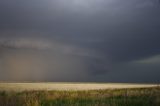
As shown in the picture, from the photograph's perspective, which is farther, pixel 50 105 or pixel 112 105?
pixel 50 105

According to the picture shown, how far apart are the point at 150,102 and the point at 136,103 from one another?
0.82 m

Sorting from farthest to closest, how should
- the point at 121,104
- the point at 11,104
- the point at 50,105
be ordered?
1. the point at 50,105
2. the point at 121,104
3. the point at 11,104

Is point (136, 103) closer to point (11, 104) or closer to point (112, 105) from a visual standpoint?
point (112, 105)

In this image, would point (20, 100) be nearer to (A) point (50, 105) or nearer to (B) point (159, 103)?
(A) point (50, 105)

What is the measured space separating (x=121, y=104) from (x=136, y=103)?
108 cm

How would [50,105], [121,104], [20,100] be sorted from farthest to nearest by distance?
[50,105], [121,104], [20,100]

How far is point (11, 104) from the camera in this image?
1634 centimetres

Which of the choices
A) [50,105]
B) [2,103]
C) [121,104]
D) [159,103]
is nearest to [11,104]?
[2,103]

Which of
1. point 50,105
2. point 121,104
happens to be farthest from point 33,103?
point 121,104

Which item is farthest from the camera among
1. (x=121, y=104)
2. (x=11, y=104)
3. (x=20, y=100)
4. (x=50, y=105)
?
(x=50, y=105)

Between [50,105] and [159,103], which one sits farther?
[50,105]

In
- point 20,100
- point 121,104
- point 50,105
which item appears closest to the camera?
point 20,100

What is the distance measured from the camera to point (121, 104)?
18.9 metres

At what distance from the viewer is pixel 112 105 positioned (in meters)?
18.1
